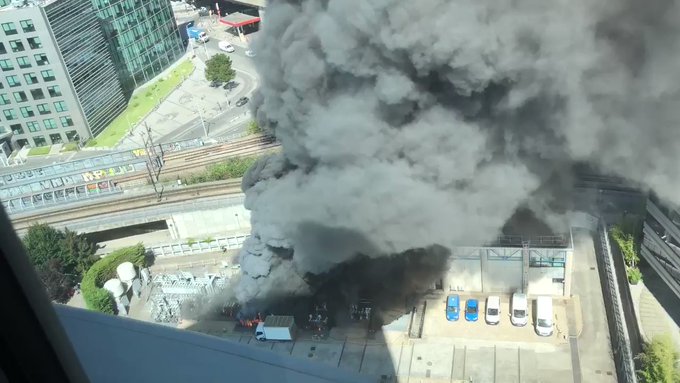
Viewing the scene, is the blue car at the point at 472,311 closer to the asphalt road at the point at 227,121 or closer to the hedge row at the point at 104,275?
the hedge row at the point at 104,275

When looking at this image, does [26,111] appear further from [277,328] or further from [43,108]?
[277,328]

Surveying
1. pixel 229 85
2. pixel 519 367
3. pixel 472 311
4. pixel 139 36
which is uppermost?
pixel 139 36

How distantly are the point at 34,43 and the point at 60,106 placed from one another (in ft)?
10.9

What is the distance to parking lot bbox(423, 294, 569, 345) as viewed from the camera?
17.0 m

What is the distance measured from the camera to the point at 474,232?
57.2ft

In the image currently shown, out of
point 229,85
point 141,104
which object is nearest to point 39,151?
point 141,104

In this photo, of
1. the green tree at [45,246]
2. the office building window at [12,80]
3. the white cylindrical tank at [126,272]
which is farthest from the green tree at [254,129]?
the office building window at [12,80]

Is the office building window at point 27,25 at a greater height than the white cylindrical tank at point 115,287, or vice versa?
the office building window at point 27,25

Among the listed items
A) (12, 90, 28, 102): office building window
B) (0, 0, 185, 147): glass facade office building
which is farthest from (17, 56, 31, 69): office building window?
(12, 90, 28, 102): office building window

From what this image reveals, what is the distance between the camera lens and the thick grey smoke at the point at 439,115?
14484mm

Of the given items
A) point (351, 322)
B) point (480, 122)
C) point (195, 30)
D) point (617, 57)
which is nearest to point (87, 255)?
point (351, 322)

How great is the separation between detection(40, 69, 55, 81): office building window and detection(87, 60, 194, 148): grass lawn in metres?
3.57

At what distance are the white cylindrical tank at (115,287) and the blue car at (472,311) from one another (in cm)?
1057

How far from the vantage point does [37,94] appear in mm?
32406
